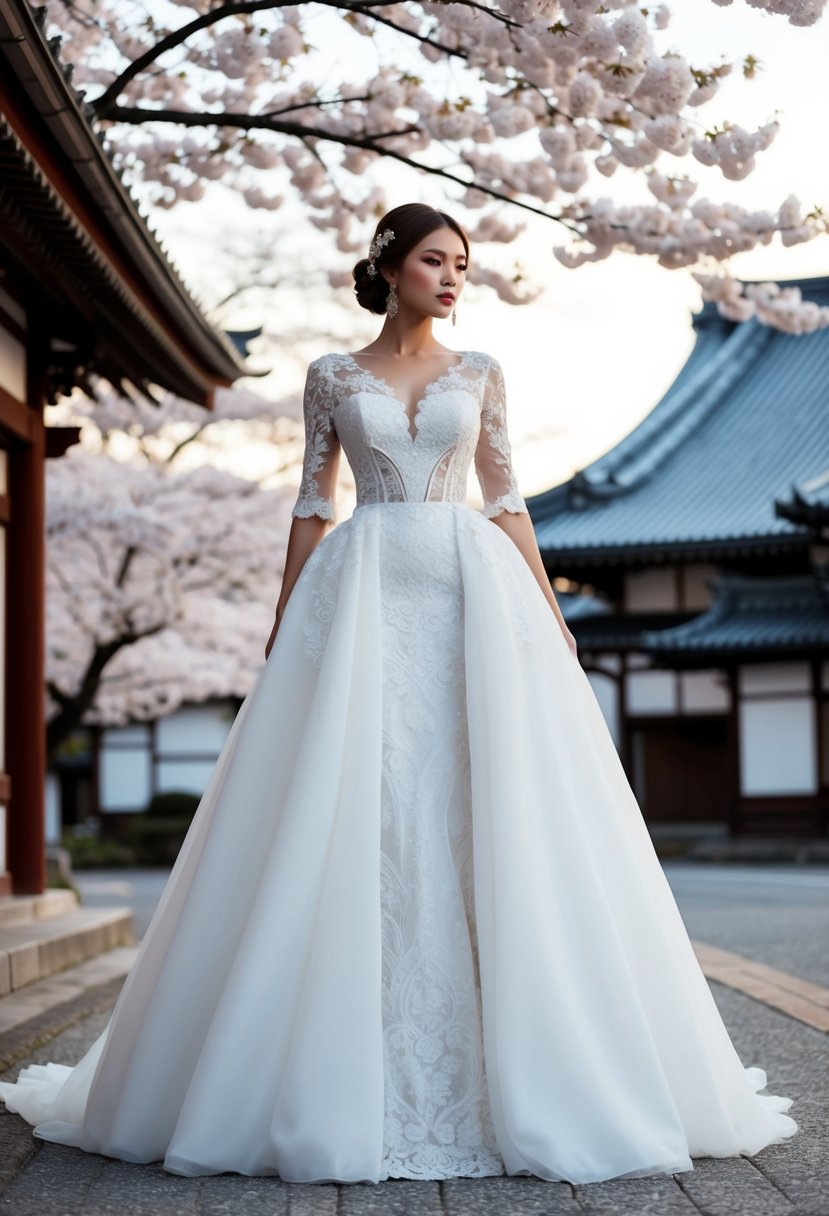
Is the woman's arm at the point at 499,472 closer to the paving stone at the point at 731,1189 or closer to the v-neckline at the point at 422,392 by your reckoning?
the v-neckline at the point at 422,392

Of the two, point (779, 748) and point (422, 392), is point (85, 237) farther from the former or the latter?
point (779, 748)

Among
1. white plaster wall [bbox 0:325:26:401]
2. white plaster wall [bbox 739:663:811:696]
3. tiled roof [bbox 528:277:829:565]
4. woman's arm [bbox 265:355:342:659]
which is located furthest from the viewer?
tiled roof [bbox 528:277:829:565]

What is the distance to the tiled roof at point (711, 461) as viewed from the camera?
83.6 feet

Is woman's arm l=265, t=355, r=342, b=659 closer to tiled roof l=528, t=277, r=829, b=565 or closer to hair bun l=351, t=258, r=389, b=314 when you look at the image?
hair bun l=351, t=258, r=389, b=314

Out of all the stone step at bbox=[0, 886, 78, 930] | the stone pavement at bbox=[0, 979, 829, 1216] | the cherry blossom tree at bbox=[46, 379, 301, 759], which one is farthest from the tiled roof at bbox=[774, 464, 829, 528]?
the stone pavement at bbox=[0, 979, 829, 1216]

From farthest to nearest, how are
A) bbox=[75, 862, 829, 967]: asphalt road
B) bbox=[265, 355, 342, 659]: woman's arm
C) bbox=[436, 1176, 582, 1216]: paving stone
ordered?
bbox=[75, 862, 829, 967]: asphalt road
bbox=[265, 355, 342, 659]: woman's arm
bbox=[436, 1176, 582, 1216]: paving stone

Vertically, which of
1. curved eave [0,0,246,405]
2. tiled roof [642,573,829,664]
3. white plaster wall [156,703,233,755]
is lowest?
white plaster wall [156,703,233,755]

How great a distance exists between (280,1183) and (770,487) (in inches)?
935

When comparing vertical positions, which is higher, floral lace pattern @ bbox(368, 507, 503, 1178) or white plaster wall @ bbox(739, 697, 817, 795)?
floral lace pattern @ bbox(368, 507, 503, 1178)

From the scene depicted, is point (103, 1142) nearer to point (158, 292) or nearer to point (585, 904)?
point (585, 904)

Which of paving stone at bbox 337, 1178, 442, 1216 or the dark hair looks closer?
paving stone at bbox 337, 1178, 442, 1216

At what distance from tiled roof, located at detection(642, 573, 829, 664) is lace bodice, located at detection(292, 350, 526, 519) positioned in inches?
736

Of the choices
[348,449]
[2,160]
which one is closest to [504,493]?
[348,449]

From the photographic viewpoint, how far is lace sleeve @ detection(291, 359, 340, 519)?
400 cm
